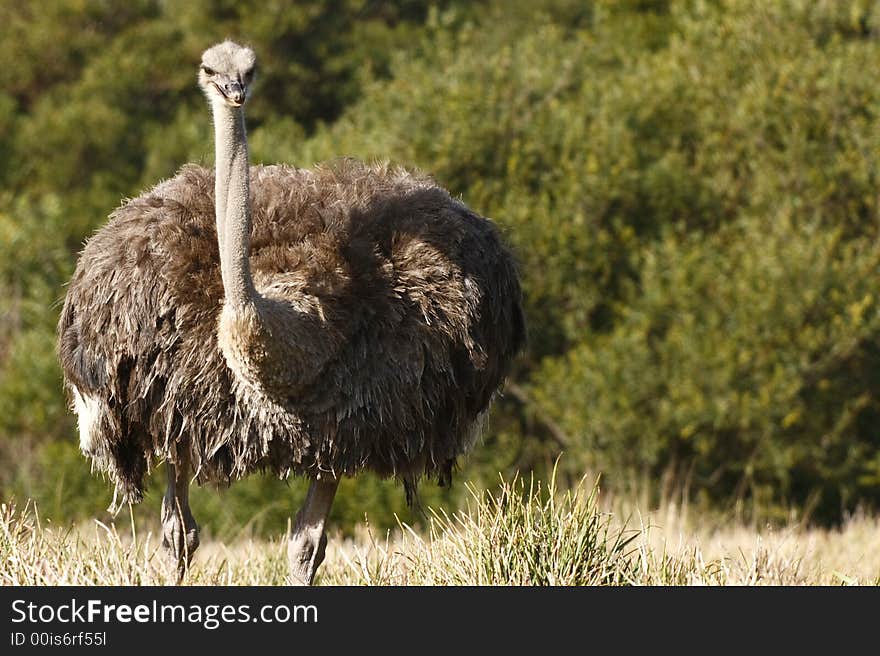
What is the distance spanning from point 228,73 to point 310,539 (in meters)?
1.94

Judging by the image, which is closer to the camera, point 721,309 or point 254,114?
point 721,309

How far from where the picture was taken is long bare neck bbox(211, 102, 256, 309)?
530 cm

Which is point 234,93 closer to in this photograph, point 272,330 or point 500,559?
point 272,330

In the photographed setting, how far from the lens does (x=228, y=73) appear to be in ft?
17.6

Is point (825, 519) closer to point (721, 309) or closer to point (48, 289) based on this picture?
point (721, 309)

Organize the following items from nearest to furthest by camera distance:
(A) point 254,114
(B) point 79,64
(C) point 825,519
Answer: (C) point 825,519, (A) point 254,114, (B) point 79,64

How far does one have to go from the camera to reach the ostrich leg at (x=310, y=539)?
612cm

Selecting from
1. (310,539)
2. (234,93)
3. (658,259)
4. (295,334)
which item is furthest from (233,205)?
(658,259)

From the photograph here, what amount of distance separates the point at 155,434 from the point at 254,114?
17462mm

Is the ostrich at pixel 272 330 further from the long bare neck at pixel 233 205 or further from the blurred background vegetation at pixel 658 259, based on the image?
the blurred background vegetation at pixel 658 259

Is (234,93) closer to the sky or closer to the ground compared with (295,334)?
closer to the sky

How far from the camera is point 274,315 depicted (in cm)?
548

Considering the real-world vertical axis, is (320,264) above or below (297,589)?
above

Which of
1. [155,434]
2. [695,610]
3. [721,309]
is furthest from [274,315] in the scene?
[721,309]
